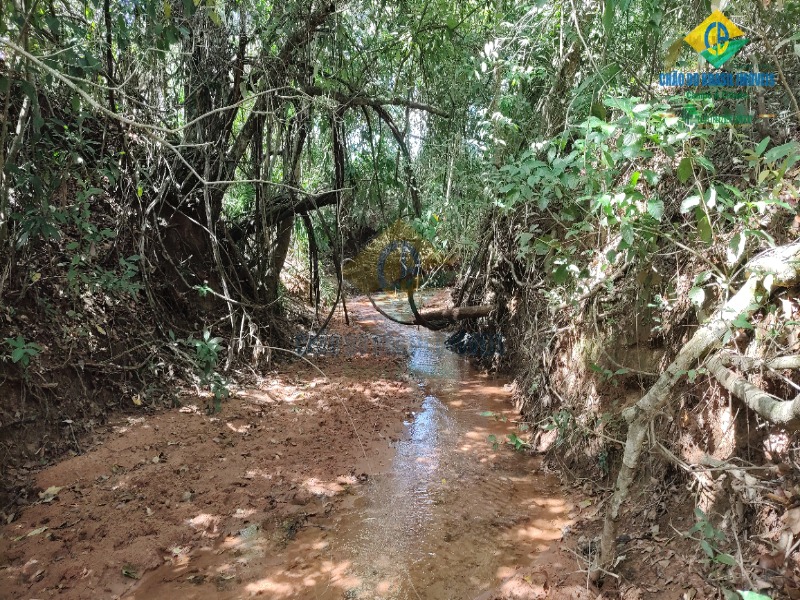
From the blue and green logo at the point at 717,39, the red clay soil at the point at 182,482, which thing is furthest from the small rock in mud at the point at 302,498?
the blue and green logo at the point at 717,39

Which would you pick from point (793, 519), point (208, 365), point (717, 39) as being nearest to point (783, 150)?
point (717, 39)

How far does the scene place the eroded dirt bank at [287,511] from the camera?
2.69m

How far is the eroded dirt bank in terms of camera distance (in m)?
2.69

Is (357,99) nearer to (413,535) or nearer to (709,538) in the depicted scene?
(413,535)

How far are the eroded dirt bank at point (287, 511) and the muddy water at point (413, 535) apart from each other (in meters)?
0.01

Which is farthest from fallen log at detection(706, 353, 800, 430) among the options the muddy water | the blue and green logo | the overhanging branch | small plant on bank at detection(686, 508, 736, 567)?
the overhanging branch

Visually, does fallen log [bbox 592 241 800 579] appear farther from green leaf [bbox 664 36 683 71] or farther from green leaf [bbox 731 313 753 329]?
green leaf [bbox 664 36 683 71]

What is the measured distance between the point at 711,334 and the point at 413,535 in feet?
6.78

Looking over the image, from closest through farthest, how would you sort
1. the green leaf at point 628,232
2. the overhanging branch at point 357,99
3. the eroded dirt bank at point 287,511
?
the green leaf at point 628,232
the eroded dirt bank at point 287,511
the overhanging branch at point 357,99

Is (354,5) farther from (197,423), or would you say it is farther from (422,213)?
(197,423)

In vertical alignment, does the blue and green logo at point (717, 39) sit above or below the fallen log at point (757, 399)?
above

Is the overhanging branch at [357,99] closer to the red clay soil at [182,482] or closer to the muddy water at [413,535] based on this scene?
the red clay soil at [182,482]

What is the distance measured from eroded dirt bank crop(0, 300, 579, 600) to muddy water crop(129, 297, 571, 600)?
11mm

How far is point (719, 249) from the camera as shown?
2.61 m
